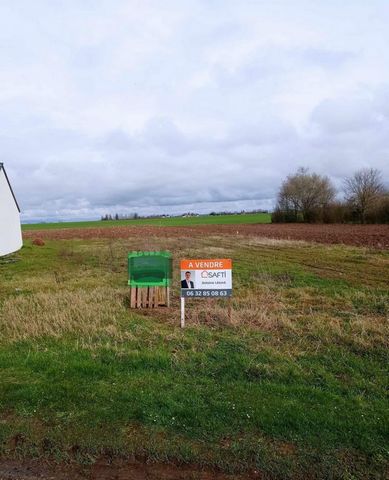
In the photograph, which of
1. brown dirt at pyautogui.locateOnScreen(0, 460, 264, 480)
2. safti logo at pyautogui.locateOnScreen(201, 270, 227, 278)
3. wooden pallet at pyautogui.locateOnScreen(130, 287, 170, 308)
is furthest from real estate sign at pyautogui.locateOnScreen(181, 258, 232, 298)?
brown dirt at pyautogui.locateOnScreen(0, 460, 264, 480)

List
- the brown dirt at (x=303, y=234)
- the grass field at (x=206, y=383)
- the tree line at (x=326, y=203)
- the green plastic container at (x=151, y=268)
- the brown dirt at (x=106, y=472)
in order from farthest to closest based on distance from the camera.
Result: the tree line at (x=326, y=203), the brown dirt at (x=303, y=234), the green plastic container at (x=151, y=268), the grass field at (x=206, y=383), the brown dirt at (x=106, y=472)

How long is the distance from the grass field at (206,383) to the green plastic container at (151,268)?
0.71 m

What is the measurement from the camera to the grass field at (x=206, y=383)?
3.45m

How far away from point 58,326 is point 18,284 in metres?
6.59

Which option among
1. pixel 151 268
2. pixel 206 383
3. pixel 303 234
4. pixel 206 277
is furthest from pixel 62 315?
pixel 303 234

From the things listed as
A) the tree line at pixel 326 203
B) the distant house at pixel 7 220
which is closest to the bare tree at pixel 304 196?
the tree line at pixel 326 203

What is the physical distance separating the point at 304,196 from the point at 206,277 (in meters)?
73.1

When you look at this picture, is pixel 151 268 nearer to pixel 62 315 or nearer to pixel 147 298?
pixel 147 298

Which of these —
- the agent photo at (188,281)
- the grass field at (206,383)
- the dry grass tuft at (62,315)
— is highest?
the agent photo at (188,281)

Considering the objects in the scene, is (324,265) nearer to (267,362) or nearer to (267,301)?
(267,301)

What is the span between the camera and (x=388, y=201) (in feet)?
191

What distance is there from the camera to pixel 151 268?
28.9 ft

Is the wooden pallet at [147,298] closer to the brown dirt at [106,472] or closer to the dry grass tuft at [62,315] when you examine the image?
the dry grass tuft at [62,315]

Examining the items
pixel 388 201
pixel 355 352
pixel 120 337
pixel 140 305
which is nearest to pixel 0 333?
pixel 120 337
